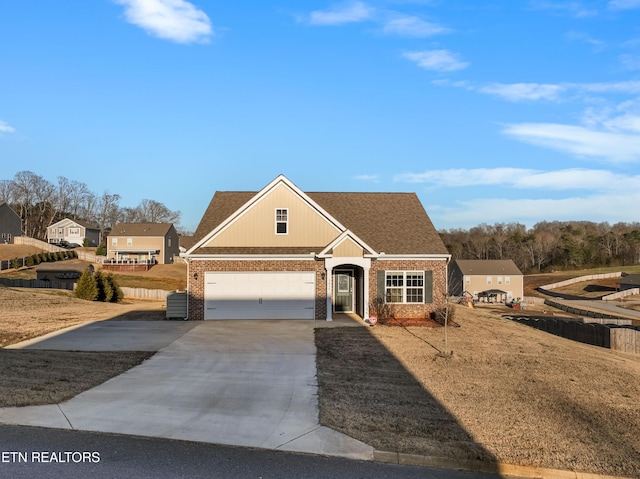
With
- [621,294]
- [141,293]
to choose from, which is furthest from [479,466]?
[621,294]

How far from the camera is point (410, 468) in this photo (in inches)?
273

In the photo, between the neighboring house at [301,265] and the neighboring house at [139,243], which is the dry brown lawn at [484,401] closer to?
the neighboring house at [301,265]

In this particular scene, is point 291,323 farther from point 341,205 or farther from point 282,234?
point 341,205

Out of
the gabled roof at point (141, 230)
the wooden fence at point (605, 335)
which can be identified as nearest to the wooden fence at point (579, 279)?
the wooden fence at point (605, 335)

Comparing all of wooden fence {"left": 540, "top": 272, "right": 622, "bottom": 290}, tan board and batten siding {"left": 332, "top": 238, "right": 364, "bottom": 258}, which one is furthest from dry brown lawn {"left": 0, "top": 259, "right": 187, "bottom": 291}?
wooden fence {"left": 540, "top": 272, "right": 622, "bottom": 290}

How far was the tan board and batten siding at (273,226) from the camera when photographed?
22453mm

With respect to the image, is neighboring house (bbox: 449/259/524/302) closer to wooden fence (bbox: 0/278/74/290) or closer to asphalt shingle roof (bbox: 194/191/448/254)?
asphalt shingle roof (bbox: 194/191/448/254)

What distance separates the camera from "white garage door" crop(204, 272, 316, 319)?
851 inches

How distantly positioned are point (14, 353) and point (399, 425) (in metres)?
11.2

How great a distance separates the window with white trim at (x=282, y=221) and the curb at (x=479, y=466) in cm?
1605

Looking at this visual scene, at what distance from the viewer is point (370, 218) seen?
25594 mm

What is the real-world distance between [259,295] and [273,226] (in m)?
3.19

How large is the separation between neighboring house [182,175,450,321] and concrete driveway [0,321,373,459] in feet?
18.9

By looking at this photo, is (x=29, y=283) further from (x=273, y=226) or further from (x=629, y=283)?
(x=629, y=283)
